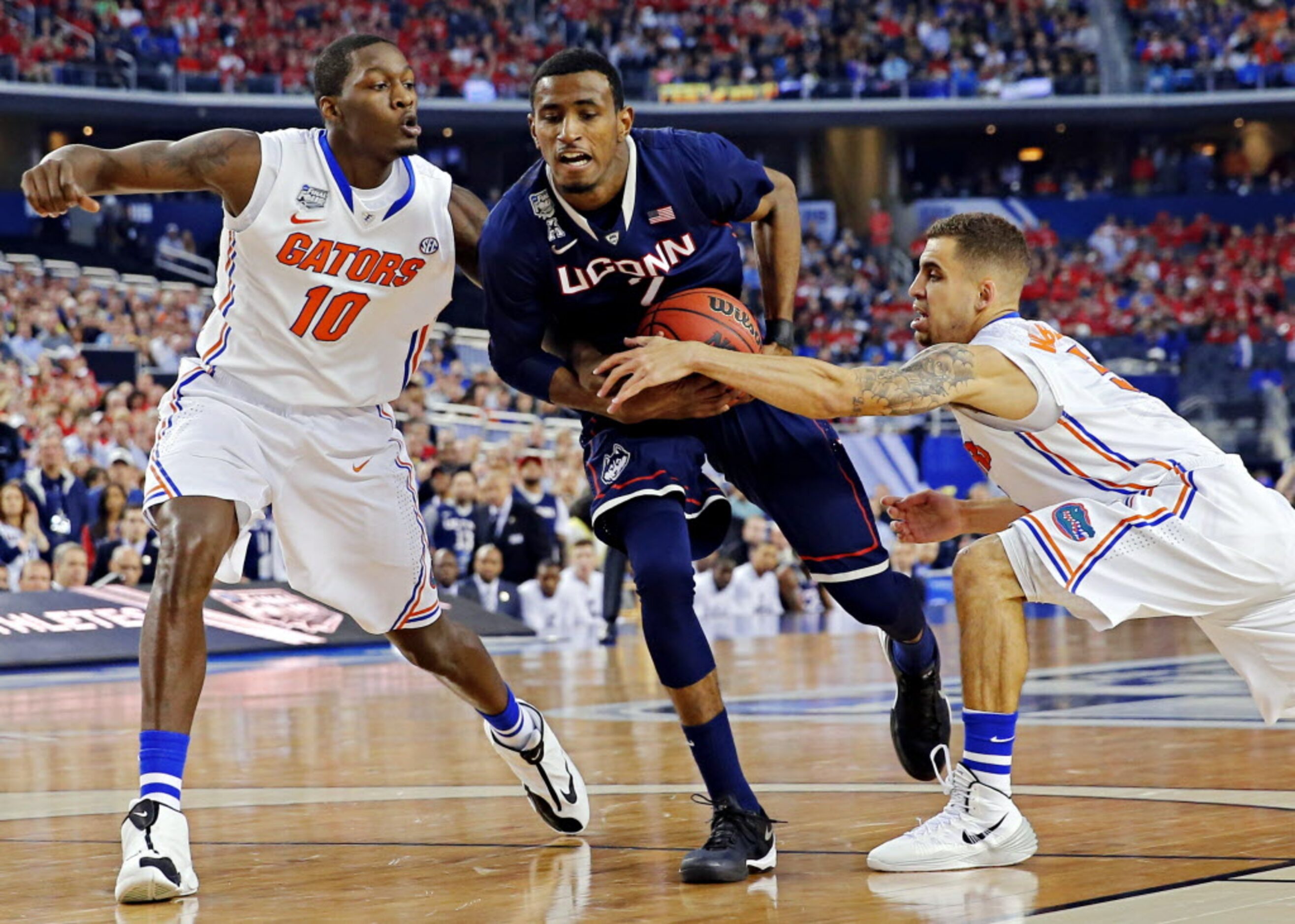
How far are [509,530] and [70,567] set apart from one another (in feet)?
11.9

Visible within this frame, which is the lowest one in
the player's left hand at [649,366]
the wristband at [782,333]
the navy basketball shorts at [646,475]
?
the navy basketball shorts at [646,475]

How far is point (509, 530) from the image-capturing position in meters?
14.1

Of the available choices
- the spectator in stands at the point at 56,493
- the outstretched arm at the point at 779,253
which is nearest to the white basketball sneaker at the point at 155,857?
the outstretched arm at the point at 779,253

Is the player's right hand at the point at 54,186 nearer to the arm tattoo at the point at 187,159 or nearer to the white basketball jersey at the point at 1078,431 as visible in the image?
the arm tattoo at the point at 187,159

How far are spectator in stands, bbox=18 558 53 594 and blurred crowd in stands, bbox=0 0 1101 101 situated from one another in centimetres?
1734

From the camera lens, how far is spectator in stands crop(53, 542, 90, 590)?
1202cm

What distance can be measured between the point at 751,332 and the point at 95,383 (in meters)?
14.2

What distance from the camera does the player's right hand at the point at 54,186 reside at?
410cm

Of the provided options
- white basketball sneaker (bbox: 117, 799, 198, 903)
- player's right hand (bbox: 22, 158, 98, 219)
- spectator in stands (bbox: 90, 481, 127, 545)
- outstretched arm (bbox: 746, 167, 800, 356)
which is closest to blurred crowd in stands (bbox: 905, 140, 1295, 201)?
spectator in stands (bbox: 90, 481, 127, 545)

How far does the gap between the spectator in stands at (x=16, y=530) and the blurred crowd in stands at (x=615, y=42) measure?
1685 centimetres

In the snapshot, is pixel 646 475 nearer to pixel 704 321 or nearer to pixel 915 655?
pixel 704 321

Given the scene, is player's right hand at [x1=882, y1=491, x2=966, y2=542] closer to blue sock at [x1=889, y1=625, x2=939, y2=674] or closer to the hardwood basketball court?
blue sock at [x1=889, y1=625, x2=939, y2=674]

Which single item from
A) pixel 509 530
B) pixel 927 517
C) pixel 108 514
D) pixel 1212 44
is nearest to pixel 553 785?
pixel 927 517

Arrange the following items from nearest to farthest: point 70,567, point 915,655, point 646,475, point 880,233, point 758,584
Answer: point 646,475, point 915,655, point 70,567, point 758,584, point 880,233
